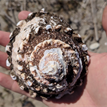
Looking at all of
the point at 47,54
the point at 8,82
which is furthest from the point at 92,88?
the point at 8,82

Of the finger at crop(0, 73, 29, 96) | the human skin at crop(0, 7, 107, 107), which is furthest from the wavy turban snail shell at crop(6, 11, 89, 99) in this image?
the finger at crop(0, 73, 29, 96)

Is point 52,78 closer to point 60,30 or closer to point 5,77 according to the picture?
point 60,30

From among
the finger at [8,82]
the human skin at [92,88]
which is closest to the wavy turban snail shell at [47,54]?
the human skin at [92,88]

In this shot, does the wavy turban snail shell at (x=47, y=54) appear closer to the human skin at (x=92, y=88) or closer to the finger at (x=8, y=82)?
the human skin at (x=92, y=88)

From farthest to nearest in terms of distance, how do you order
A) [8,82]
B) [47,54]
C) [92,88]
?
[8,82] → [92,88] → [47,54]

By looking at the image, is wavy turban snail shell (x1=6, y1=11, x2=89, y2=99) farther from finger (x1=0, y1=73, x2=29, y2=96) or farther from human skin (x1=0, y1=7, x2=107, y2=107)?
finger (x1=0, y1=73, x2=29, y2=96)

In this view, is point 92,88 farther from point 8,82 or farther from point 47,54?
point 8,82

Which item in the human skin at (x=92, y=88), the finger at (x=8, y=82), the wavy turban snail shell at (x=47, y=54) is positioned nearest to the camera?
the wavy turban snail shell at (x=47, y=54)

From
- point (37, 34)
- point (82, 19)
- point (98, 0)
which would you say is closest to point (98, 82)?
point (37, 34)
